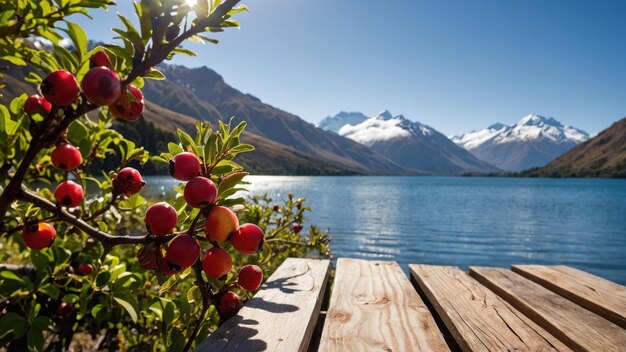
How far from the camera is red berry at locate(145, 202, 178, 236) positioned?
138 centimetres

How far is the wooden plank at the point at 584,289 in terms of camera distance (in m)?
2.41

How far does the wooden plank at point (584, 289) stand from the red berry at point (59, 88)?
10.0 ft

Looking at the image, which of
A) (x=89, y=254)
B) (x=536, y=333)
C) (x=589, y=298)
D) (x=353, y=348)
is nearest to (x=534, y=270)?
(x=589, y=298)

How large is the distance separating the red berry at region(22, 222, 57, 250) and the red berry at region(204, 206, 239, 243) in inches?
40.0

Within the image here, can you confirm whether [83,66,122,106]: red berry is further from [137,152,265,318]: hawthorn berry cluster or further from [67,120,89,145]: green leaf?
[67,120,89,145]: green leaf

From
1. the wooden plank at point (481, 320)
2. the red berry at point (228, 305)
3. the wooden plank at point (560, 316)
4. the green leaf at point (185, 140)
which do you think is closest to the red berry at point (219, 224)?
the green leaf at point (185, 140)

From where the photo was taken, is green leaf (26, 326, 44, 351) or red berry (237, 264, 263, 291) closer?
red berry (237, 264, 263, 291)

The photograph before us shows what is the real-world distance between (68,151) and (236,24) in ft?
3.58

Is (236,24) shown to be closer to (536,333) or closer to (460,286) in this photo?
(536,333)

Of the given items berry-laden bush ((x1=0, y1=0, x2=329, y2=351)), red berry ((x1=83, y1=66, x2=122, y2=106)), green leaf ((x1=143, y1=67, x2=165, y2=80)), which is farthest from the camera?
green leaf ((x1=143, y1=67, x2=165, y2=80))

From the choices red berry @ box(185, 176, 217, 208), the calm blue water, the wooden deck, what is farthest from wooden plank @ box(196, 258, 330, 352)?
the calm blue water

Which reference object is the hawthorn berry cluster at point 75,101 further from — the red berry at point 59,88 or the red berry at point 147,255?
the red berry at point 147,255

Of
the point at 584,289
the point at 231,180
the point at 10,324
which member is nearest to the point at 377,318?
the point at 231,180

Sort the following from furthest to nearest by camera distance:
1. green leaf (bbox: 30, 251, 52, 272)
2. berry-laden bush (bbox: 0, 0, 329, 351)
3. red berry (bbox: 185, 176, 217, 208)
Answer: green leaf (bbox: 30, 251, 52, 272) → red berry (bbox: 185, 176, 217, 208) → berry-laden bush (bbox: 0, 0, 329, 351)
